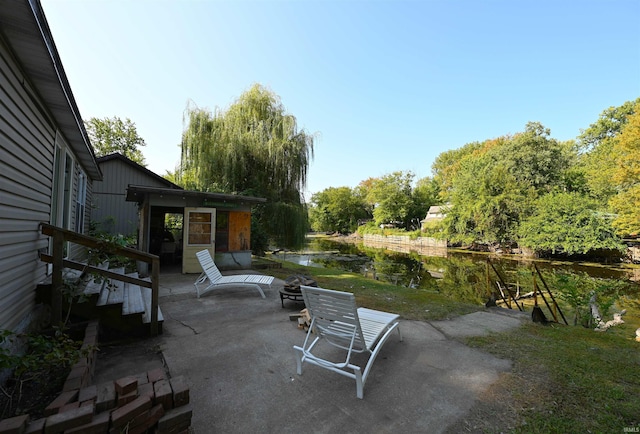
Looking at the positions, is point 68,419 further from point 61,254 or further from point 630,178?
point 630,178

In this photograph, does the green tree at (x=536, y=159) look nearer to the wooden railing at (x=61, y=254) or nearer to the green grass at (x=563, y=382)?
the green grass at (x=563, y=382)

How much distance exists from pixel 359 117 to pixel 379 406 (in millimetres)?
17367

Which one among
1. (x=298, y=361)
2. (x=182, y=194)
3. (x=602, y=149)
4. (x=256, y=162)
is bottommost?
(x=298, y=361)

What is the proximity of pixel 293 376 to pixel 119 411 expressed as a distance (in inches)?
55.9

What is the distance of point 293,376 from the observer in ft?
8.27

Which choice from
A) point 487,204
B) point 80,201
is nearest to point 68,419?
point 80,201

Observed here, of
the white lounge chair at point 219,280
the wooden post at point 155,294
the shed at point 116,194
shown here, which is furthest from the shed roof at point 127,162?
the wooden post at point 155,294

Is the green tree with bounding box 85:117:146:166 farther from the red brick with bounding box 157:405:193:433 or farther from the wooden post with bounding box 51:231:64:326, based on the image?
the red brick with bounding box 157:405:193:433

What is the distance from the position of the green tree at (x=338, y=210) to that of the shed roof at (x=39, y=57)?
47.7m

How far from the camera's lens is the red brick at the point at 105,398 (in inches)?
58.4

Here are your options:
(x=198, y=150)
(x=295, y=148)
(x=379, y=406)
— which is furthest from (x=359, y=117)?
(x=379, y=406)

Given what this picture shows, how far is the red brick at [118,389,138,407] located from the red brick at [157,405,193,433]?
204mm

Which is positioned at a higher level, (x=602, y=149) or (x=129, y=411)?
(x=602, y=149)

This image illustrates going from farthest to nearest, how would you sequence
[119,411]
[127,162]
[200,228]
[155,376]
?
[127,162], [200,228], [155,376], [119,411]
